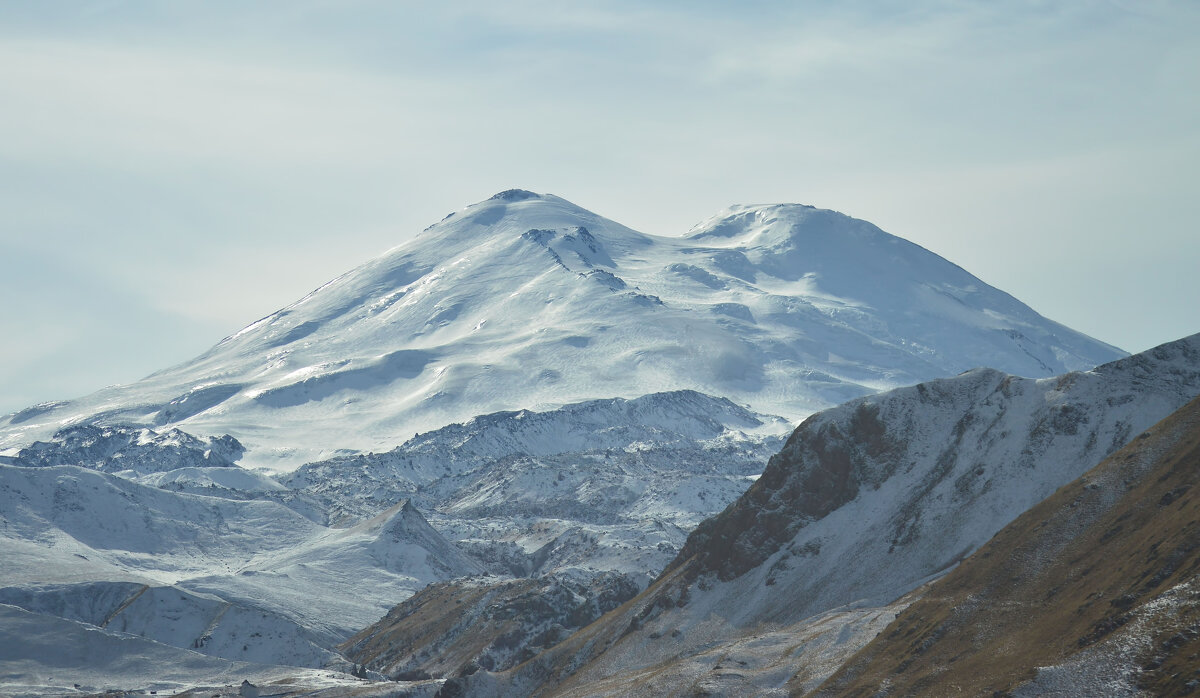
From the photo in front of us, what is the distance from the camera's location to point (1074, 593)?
13962cm

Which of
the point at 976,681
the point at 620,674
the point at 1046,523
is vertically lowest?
the point at 620,674

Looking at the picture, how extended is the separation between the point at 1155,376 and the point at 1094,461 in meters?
17.1

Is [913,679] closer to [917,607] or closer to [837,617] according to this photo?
[917,607]

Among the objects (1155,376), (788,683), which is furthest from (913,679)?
(1155,376)

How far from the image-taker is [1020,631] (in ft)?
459

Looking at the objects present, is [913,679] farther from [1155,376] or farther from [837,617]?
[1155,376]

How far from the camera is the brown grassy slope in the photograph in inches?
4764

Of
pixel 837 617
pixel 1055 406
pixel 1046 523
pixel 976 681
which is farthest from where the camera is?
pixel 1055 406

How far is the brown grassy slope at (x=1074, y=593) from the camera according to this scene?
121 metres

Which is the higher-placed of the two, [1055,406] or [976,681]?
[1055,406]

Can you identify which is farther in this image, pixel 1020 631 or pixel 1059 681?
pixel 1020 631

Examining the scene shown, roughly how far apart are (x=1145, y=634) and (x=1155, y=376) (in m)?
80.3

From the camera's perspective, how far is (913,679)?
142 m

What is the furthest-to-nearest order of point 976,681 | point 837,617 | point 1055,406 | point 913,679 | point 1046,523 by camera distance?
point 1055,406 < point 837,617 < point 1046,523 < point 913,679 < point 976,681
